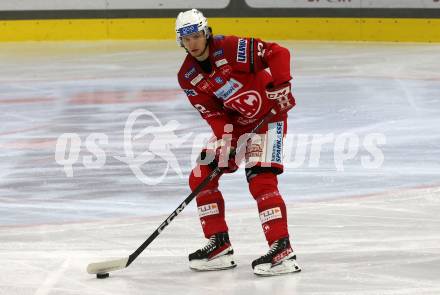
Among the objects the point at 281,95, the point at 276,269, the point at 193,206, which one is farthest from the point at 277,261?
the point at 193,206

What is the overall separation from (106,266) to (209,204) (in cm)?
53

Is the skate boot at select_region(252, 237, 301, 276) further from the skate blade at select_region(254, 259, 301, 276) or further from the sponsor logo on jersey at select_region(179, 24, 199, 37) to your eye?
the sponsor logo on jersey at select_region(179, 24, 199, 37)

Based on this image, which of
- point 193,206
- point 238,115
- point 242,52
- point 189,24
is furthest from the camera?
point 193,206

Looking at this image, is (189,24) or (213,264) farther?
(213,264)

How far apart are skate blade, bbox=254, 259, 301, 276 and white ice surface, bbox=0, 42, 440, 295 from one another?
44 millimetres

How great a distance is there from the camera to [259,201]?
14.6ft

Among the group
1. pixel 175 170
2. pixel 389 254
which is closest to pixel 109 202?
pixel 175 170

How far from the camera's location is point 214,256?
4660 mm

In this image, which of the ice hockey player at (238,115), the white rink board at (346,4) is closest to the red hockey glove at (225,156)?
the ice hockey player at (238,115)

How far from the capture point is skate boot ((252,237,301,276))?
4449 millimetres

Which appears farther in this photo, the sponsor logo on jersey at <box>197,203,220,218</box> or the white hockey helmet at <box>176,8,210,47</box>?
the sponsor logo on jersey at <box>197,203,220,218</box>

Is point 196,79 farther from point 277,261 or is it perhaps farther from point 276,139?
point 277,261

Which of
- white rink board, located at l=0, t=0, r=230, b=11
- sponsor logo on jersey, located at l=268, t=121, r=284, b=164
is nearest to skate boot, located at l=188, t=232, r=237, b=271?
sponsor logo on jersey, located at l=268, t=121, r=284, b=164

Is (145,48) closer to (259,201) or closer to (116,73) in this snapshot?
(116,73)
